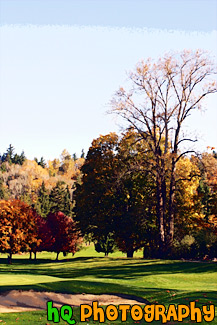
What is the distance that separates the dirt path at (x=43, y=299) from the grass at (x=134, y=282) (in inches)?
26.5

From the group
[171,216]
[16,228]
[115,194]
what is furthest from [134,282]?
[16,228]

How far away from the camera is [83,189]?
47406mm

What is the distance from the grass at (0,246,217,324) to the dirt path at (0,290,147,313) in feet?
2.21

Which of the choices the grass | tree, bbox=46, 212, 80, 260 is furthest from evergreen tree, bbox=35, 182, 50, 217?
the grass

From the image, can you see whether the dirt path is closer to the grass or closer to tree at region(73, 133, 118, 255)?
the grass

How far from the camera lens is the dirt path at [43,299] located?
1692 centimetres

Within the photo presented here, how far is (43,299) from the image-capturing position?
18047mm

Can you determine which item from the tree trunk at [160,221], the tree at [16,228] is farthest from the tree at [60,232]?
the tree trunk at [160,221]

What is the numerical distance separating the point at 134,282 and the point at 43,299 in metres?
9.98

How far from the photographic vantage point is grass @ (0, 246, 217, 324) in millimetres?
18344

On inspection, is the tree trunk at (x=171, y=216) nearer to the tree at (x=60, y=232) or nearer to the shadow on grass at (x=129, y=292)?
the tree at (x=60, y=232)

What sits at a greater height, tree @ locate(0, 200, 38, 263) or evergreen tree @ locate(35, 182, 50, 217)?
evergreen tree @ locate(35, 182, 50, 217)

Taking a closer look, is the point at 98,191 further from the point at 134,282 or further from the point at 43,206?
the point at 43,206

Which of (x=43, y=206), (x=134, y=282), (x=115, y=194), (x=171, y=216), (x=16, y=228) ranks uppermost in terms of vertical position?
(x=43, y=206)
